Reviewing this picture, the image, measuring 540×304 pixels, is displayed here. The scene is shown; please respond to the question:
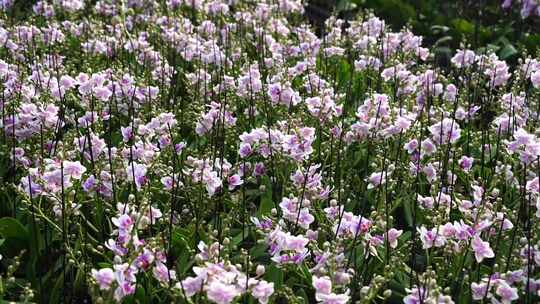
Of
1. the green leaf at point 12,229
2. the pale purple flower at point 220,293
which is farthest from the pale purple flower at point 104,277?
the green leaf at point 12,229

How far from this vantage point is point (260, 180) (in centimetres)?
325

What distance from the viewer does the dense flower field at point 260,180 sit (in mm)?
2320

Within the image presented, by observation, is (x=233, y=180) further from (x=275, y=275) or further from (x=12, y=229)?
(x=12, y=229)

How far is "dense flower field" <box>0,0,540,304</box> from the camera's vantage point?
232cm

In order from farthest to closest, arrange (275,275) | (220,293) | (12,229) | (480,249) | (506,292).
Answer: (12,229)
(275,275)
(480,249)
(506,292)
(220,293)

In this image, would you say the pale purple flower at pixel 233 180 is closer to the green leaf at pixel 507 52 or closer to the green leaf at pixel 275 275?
the green leaf at pixel 275 275

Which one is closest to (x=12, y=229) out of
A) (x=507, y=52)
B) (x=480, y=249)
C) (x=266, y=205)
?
(x=266, y=205)

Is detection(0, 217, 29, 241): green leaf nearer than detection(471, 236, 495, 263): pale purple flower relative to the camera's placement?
No

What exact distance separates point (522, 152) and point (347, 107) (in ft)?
4.44

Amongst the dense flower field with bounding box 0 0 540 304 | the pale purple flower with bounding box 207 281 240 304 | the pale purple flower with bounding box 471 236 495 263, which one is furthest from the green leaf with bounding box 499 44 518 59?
the pale purple flower with bounding box 207 281 240 304

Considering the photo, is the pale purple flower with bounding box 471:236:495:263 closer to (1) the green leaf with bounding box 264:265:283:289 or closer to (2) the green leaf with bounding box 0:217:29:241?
(1) the green leaf with bounding box 264:265:283:289


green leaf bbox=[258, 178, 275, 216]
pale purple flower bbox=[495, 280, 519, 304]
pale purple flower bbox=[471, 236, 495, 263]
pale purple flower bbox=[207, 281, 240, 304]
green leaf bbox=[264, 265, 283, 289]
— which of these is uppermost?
pale purple flower bbox=[471, 236, 495, 263]

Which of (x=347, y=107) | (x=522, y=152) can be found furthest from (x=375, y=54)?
(x=522, y=152)

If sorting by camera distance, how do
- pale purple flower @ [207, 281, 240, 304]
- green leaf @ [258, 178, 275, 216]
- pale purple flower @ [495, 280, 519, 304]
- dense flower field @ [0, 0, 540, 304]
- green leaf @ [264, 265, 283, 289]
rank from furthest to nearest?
green leaf @ [258, 178, 275, 216] < green leaf @ [264, 265, 283, 289] < dense flower field @ [0, 0, 540, 304] < pale purple flower @ [495, 280, 519, 304] < pale purple flower @ [207, 281, 240, 304]
